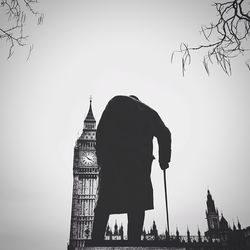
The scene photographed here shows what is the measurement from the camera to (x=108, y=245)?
2.80 meters

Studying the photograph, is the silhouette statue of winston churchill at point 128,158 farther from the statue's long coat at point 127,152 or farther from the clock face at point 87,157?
the clock face at point 87,157

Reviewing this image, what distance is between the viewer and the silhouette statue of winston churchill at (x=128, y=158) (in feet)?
10.7

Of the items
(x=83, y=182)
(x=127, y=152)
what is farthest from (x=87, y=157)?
(x=127, y=152)

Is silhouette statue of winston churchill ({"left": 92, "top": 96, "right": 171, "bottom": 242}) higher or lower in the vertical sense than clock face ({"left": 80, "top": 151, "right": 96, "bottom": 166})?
lower

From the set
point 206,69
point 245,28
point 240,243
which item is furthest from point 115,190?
point 240,243

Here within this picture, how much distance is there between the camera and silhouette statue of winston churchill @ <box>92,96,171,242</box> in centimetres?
326

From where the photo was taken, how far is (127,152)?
11.3ft

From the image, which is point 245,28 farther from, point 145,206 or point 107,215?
point 107,215

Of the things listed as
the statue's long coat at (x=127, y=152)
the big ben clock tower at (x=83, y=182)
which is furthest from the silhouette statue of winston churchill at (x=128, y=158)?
the big ben clock tower at (x=83, y=182)

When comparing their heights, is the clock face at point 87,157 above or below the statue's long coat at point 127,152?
above

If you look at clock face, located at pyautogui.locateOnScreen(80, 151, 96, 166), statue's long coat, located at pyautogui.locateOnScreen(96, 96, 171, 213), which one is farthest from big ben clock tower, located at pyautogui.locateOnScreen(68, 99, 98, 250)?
statue's long coat, located at pyautogui.locateOnScreen(96, 96, 171, 213)

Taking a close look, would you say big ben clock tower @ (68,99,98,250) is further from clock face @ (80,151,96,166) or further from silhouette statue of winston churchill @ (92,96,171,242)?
silhouette statue of winston churchill @ (92,96,171,242)

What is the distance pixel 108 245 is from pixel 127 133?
142 centimetres

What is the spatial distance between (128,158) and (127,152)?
0.28ft
